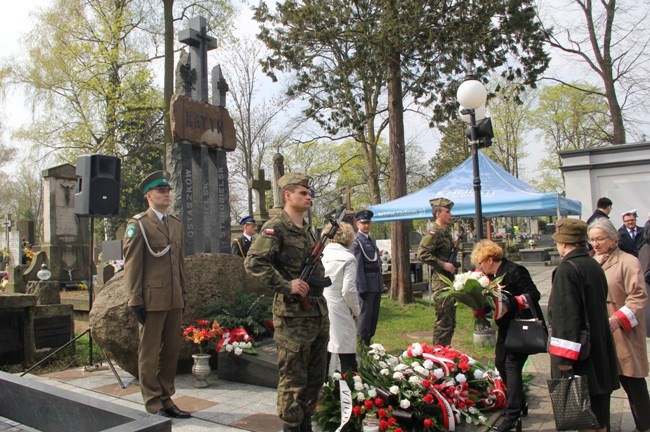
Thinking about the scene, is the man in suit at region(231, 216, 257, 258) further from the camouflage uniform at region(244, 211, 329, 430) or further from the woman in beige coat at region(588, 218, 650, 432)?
the woman in beige coat at region(588, 218, 650, 432)

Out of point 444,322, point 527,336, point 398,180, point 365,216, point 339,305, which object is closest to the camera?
point 527,336

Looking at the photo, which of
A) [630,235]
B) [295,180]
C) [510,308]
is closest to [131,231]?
[295,180]

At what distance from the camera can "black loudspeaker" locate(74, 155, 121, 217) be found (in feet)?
22.8

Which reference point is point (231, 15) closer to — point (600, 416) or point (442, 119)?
point (442, 119)

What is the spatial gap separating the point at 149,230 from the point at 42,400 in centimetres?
284

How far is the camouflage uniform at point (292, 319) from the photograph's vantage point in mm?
3844

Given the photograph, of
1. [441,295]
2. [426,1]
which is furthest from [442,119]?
[441,295]

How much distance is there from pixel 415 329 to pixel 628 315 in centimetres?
568

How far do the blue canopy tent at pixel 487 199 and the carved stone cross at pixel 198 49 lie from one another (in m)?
4.59

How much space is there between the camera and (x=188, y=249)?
8266 millimetres

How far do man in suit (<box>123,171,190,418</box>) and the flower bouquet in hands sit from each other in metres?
2.61

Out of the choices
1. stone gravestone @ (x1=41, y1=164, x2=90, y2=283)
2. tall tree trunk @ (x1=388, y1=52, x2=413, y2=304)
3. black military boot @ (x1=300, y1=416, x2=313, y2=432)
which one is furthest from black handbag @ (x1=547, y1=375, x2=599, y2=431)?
stone gravestone @ (x1=41, y1=164, x2=90, y2=283)

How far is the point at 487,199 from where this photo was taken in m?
10.5

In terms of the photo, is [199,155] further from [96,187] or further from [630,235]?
[630,235]
